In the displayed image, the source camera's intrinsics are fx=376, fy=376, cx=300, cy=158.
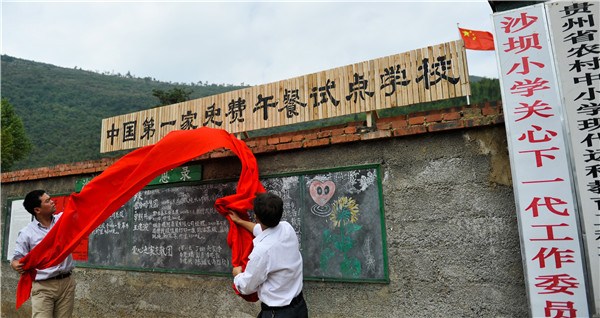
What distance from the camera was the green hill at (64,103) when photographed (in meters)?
31.9

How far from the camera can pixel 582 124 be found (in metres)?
2.67

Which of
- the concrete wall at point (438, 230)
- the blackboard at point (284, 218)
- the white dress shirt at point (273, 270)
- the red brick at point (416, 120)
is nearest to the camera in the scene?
the white dress shirt at point (273, 270)

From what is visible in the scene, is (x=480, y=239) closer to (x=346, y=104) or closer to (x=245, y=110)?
(x=346, y=104)

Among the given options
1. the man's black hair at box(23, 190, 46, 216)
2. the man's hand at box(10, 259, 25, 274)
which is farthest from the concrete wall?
the man's black hair at box(23, 190, 46, 216)

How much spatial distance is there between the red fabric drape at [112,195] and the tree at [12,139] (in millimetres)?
27096

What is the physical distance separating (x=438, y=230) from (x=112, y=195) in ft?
9.74

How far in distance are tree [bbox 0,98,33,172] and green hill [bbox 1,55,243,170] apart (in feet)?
4.72

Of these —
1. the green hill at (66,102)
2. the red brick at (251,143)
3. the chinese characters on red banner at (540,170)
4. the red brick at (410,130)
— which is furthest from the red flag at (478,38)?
the green hill at (66,102)

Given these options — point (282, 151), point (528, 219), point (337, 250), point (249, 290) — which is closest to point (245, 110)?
point (282, 151)

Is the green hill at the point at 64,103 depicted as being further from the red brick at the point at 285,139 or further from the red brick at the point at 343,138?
the red brick at the point at 343,138

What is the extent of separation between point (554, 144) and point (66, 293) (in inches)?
183

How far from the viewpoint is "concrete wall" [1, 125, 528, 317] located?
116 inches

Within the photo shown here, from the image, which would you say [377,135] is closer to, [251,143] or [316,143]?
[316,143]

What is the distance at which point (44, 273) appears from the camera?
373cm
